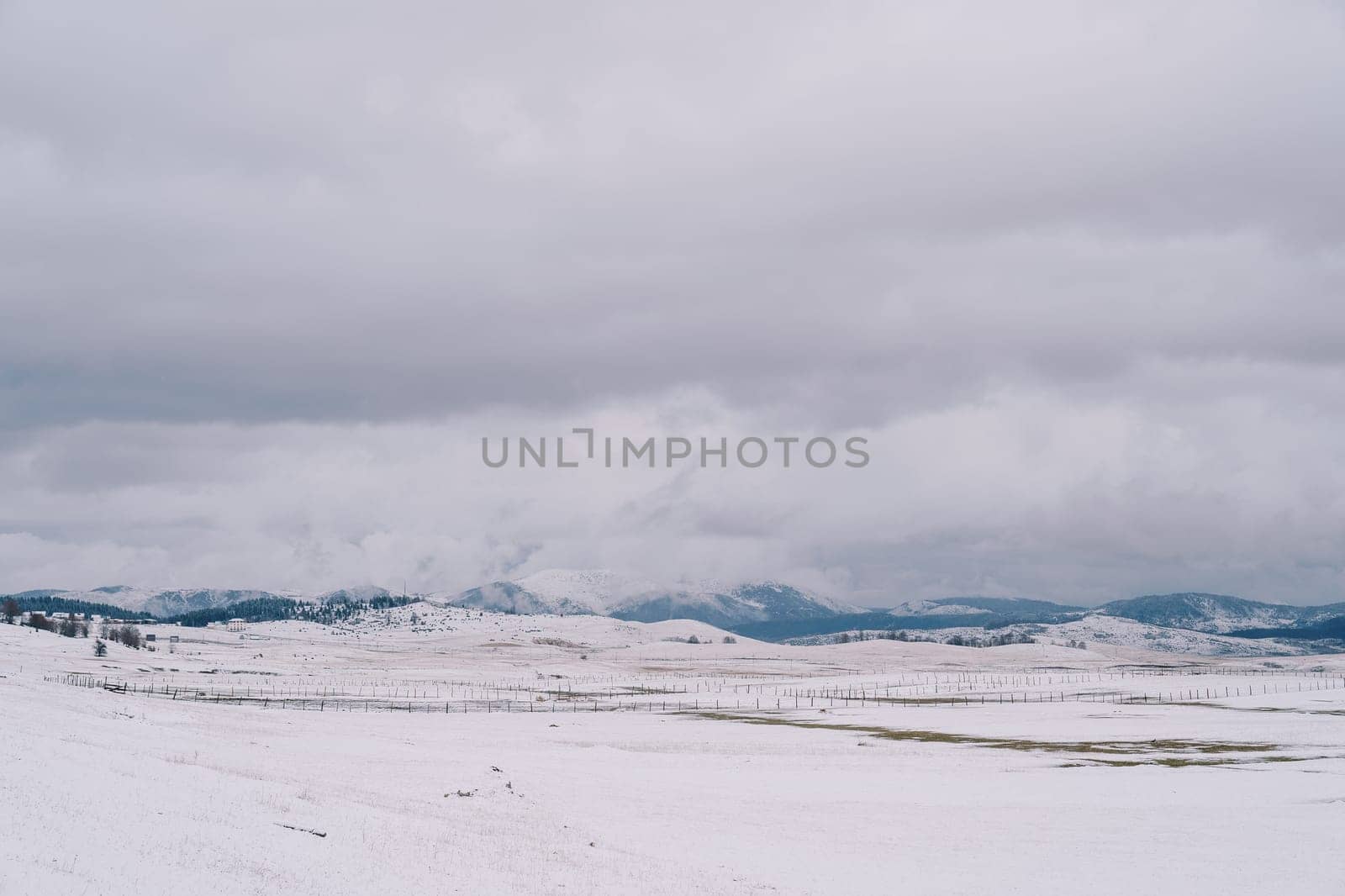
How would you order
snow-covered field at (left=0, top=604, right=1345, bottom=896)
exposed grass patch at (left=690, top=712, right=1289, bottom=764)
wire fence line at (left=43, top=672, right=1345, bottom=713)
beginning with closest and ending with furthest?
snow-covered field at (left=0, top=604, right=1345, bottom=896), exposed grass patch at (left=690, top=712, right=1289, bottom=764), wire fence line at (left=43, top=672, right=1345, bottom=713)

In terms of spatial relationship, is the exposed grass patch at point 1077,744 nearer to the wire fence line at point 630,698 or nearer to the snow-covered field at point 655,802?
the snow-covered field at point 655,802

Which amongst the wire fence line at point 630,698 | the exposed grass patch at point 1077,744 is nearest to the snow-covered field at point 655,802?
the exposed grass patch at point 1077,744

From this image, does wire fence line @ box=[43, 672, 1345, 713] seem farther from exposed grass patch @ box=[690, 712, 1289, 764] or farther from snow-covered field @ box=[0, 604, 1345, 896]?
exposed grass patch @ box=[690, 712, 1289, 764]

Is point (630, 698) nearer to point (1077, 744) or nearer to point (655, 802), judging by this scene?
point (1077, 744)

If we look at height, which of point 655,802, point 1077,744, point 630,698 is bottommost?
point 630,698

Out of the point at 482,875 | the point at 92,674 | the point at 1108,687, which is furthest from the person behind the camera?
the point at 1108,687

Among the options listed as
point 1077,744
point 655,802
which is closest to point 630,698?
point 1077,744

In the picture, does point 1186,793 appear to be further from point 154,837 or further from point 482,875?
point 154,837

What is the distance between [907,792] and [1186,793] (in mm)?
12622

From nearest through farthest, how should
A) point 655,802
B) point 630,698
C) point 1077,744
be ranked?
point 655,802 → point 1077,744 → point 630,698

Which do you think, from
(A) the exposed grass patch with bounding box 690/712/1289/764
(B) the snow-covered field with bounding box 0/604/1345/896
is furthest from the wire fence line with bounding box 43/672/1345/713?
(A) the exposed grass patch with bounding box 690/712/1289/764

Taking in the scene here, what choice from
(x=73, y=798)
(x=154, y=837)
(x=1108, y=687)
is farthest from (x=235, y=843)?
(x=1108, y=687)

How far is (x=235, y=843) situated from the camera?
1073 inches

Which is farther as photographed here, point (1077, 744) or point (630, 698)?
point (630, 698)
